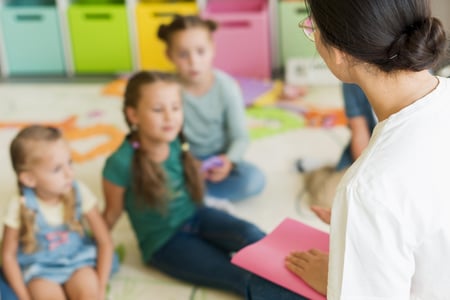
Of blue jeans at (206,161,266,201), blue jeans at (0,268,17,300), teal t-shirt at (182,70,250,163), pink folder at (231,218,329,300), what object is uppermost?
teal t-shirt at (182,70,250,163)

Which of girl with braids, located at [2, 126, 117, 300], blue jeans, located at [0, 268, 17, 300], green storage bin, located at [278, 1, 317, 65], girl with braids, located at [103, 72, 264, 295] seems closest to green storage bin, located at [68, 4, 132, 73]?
green storage bin, located at [278, 1, 317, 65]

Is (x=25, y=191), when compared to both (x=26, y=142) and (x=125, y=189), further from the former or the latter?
(x=125, y=189)

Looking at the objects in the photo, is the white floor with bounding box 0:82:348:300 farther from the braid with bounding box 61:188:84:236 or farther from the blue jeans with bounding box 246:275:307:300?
the blue jeans with bounding box 246:275:307:300

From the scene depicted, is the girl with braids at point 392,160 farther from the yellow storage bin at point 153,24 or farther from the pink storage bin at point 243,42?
the yellow storage bin at point 153,24

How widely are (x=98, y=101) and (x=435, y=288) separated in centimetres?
202

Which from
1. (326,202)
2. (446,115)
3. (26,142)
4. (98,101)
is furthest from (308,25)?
(98,101)

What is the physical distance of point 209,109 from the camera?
198cm


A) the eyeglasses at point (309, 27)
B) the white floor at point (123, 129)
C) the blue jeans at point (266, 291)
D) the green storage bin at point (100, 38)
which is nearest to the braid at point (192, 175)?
the white floor at point (123, 129)

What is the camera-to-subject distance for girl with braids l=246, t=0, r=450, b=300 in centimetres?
89

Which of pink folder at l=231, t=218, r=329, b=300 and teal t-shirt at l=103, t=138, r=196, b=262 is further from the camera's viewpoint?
teal t-shirt at l=103, t=138, r=196, b=262

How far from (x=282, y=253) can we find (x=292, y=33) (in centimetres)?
180

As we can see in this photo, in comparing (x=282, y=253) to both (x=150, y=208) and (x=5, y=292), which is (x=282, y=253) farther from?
(x=5, y=292)

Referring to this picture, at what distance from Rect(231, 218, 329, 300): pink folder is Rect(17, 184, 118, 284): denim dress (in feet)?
1.43

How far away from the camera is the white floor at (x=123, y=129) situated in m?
1.65
